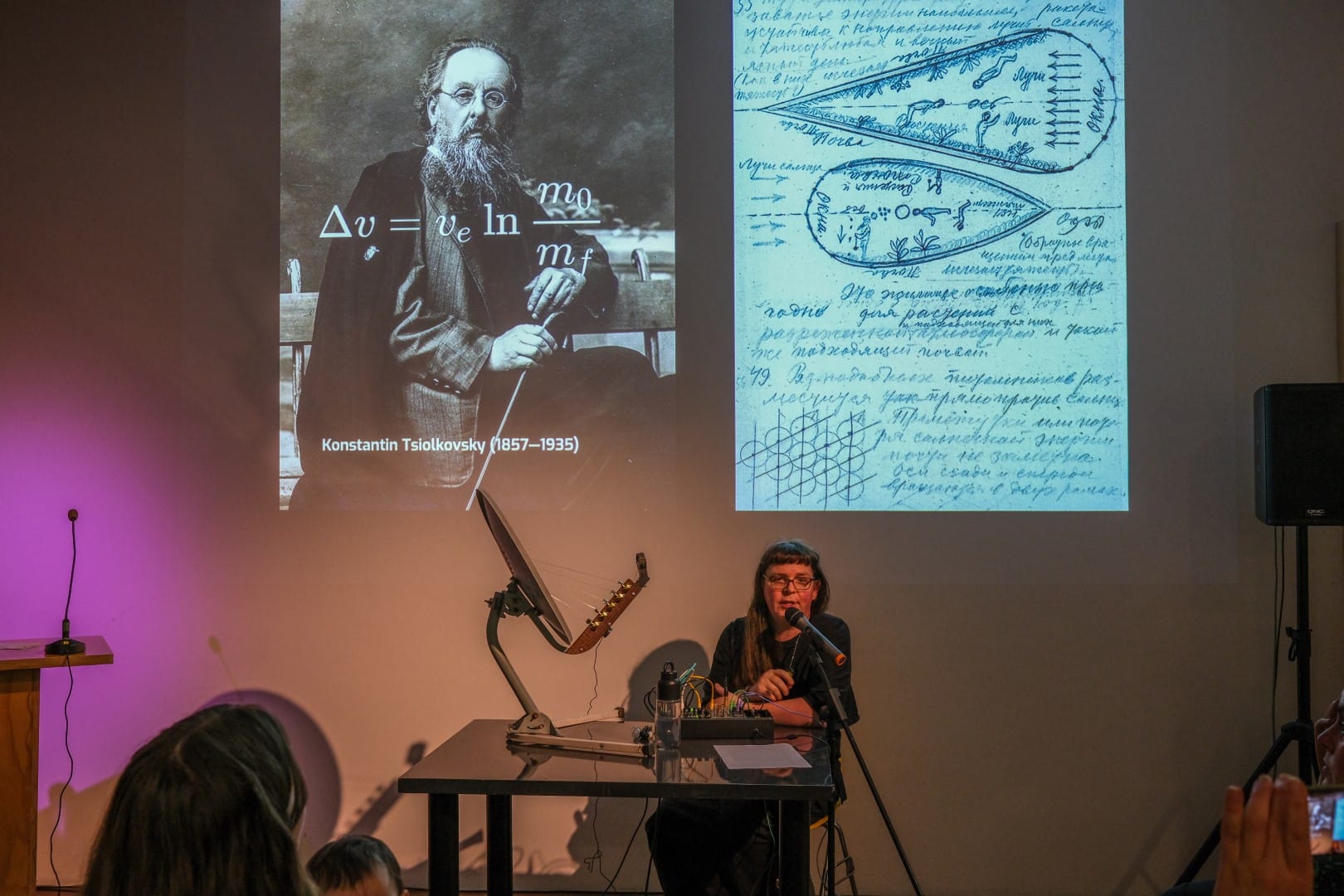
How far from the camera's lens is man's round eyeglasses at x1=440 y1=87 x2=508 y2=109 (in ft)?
12.6

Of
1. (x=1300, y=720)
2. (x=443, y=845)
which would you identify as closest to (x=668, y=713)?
(x=443, y=845)

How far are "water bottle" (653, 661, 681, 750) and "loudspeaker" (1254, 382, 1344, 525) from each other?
2008mm

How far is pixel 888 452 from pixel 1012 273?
30.7 inches

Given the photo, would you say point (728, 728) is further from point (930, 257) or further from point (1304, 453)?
point (1304, 453)

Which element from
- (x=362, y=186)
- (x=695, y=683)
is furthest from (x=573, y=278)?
(x=695, y=683)

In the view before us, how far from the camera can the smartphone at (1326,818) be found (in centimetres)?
97

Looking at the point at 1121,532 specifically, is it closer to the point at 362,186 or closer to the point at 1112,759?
the point at 1112,759

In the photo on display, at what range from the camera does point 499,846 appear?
2.92m

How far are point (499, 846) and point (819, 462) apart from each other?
1.68 meters

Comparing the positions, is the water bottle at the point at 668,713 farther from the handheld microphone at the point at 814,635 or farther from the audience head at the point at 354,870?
the audience head at the point at 354,870

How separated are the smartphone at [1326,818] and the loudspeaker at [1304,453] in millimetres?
2574

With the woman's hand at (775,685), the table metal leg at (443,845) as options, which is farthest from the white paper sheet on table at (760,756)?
the table metal leg at (443,845)

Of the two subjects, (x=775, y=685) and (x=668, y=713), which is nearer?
(x=668, y=713)

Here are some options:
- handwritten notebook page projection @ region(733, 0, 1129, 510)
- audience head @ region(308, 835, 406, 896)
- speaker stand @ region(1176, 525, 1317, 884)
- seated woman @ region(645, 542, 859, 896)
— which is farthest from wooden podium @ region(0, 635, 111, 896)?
speaker stand @ region(1176, 525, 1317, 884)
